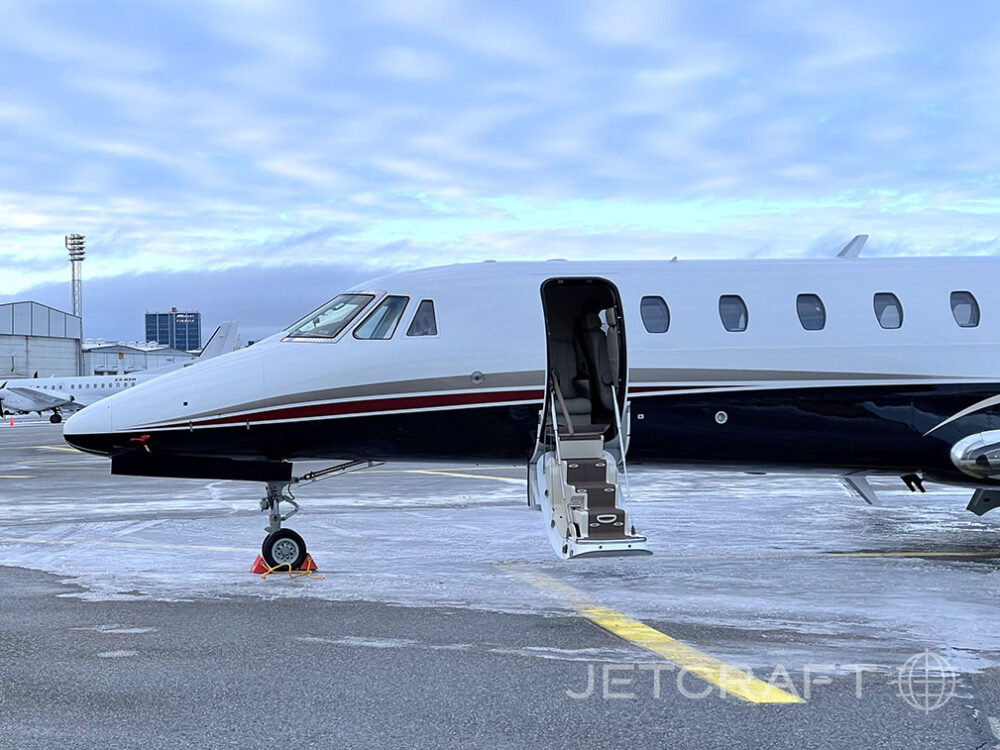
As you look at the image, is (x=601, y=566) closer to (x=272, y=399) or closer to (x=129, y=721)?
(x=272, y=399)

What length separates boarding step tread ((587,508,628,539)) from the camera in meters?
8.92

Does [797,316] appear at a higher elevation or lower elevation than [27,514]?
higher

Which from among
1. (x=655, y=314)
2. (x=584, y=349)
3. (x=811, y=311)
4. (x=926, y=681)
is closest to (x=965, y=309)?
(x=811, y=311)

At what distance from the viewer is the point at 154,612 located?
29.0 feet

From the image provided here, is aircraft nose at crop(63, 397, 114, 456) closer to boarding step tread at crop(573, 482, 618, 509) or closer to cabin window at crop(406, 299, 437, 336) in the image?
cabin window at crop(406, 299, 437, 336)

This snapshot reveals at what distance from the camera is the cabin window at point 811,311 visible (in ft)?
35.7

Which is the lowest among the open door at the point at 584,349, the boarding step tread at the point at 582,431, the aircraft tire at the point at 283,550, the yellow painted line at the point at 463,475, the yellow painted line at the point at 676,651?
the yellow painted line at the point at 463,475

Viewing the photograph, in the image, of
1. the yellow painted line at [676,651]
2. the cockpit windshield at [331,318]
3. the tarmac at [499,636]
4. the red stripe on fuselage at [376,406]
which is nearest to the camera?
the tarmac at [499,636]

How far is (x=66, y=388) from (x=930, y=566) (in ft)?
197

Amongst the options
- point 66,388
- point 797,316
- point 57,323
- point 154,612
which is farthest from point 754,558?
point 57,323

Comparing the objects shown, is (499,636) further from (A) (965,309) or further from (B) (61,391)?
Answer: (B) (61,391)

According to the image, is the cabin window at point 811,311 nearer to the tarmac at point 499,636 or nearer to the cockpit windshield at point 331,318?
the tarmac at point 499,636

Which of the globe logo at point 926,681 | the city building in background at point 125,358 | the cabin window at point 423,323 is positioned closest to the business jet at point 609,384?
the cabin window at point 423,323

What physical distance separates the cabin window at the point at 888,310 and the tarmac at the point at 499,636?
259cm
